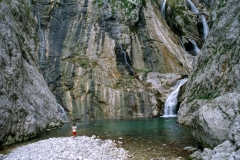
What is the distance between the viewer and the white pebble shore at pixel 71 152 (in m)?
11.8

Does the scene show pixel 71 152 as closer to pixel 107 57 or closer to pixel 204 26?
pixel 107 57

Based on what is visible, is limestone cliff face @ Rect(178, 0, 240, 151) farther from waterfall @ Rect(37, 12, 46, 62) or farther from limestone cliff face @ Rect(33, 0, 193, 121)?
waterfall @ Rect(37, 12, 46, 62)

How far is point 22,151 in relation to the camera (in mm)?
13195

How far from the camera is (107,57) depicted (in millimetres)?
41219

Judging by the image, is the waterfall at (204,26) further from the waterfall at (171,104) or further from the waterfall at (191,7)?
the waterfall at (171,104)

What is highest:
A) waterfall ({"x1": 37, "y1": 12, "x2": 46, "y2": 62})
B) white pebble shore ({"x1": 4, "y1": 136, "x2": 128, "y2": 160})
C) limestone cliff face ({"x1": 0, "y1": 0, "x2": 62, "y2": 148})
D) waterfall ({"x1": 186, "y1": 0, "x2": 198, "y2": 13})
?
waterfall ({"x1": 186, "y1": 0, "x2": 198, "y2": 13})

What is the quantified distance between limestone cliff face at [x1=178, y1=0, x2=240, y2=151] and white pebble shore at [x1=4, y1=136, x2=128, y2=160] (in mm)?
4399

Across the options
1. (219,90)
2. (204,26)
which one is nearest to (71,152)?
(219,90)

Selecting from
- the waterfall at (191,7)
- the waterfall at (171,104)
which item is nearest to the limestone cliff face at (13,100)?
the waterfall at (171,104)

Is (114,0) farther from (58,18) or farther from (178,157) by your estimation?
(178,157)

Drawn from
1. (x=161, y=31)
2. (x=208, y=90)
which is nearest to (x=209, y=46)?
(x=208, y=90)

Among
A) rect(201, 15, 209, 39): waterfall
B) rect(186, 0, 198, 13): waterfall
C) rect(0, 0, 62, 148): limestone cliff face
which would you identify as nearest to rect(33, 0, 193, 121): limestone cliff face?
rect(201, 15, 209, 39): waterfall

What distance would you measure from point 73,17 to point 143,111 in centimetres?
2115

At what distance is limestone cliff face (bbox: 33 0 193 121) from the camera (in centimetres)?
3622
